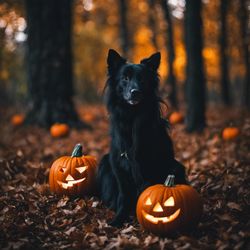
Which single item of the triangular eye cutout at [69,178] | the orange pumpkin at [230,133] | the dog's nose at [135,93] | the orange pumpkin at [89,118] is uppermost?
the dog's nose at [135,93]

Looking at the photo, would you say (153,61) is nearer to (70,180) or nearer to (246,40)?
(70,180)

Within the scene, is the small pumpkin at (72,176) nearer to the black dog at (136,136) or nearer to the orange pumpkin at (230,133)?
the black dog at (136,136)

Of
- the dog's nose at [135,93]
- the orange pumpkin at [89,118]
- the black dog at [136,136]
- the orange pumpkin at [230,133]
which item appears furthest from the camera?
the orange pumpkin at [89,118]

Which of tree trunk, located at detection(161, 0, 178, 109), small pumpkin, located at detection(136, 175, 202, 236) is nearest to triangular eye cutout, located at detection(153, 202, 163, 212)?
small pumpkin, located at detection(136, 175, 202, 236)

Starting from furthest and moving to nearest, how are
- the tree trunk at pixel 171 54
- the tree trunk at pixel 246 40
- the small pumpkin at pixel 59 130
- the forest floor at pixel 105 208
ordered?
the tree trunk at pixel 246 40, the tree trunk at pixel 171 54, the small pumpkin at pixel 59 130, the forest floor at pixel 105 208

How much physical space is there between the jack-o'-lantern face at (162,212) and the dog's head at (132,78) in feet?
3.89

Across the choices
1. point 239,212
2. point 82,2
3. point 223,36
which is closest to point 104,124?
point 223,36

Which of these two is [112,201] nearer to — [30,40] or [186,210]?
[186,210]

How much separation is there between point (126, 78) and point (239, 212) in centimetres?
201

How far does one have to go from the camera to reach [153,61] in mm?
4523

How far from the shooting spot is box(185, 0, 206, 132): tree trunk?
8312 millimetres

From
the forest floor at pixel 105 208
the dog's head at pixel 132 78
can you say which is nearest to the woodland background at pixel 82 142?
Answer: the forest floor at pixel 105 208

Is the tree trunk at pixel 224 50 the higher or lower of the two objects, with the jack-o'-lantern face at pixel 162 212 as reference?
higher

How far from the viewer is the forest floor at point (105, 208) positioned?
11.8 feet
